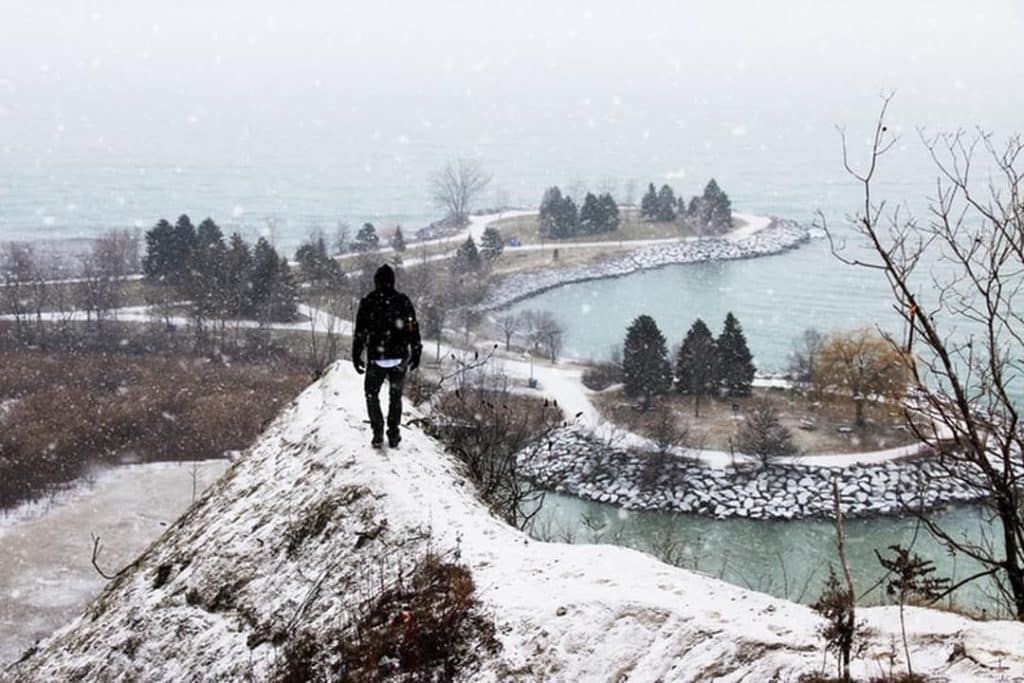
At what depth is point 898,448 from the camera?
1641 inches

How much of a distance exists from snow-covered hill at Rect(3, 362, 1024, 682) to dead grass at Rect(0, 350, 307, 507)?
29.2 meters

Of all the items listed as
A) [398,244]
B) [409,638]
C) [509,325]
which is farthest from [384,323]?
[398,244]

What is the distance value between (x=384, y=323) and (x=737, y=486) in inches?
1232

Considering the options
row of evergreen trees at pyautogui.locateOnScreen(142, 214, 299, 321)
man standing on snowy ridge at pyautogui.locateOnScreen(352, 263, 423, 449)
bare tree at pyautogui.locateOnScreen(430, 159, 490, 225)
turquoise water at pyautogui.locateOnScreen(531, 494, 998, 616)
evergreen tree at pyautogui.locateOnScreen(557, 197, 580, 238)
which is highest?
bare tree at pyautogui.locateOnScreen(430, 159, 490, 225)

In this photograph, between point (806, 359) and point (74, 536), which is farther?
point (806, 359)

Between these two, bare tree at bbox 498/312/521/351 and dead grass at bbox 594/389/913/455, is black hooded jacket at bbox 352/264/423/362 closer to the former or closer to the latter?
dead grass at bbox 594/389/913/455

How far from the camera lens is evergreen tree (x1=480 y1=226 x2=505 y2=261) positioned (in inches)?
3425

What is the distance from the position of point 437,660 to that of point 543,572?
109cm

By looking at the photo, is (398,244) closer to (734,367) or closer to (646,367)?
(646,367)

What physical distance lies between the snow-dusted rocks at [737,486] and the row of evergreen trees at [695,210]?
215 feet

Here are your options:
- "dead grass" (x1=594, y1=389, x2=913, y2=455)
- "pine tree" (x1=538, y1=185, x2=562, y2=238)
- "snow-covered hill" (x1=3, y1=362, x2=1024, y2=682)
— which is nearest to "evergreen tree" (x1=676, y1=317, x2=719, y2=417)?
"dead grass" (x1=594, y1=389, x2=913, y2=455)

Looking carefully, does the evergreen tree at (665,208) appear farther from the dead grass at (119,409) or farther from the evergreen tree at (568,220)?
the dead grass at (119,409)

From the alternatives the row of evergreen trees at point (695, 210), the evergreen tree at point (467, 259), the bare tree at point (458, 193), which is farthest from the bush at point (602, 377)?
the bare tree at point (458, 193)

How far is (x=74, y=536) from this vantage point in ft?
99.3
